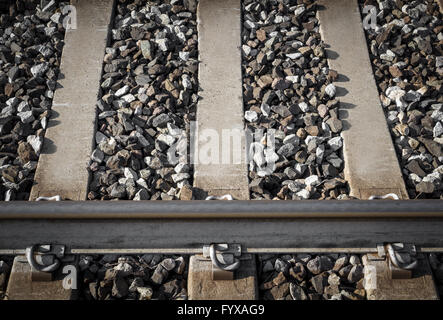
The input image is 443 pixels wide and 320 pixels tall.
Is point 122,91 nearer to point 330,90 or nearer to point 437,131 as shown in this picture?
point 330,90

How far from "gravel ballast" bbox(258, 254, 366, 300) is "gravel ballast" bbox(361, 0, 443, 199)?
985 mm

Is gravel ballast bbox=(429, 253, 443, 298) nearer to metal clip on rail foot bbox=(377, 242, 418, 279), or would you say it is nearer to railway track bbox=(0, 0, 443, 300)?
railway track bbox=(0, 0, 443, 300)

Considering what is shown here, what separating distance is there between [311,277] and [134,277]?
4.52ft

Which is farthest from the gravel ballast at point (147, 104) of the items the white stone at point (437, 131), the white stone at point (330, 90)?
the white stone at point (437, 131)

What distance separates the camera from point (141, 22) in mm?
4562

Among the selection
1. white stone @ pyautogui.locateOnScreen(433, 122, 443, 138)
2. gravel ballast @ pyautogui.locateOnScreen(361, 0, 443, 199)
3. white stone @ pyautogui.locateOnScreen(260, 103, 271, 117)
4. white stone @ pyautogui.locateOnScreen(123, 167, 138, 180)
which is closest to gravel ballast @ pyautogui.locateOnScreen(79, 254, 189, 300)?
white stone @ pyautogui.locateOnScreen(123, 167, 138, 180)

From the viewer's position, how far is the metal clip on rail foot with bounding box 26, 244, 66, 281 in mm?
2834

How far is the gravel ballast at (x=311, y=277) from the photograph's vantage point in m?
2.88

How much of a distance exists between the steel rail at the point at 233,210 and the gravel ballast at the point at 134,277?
0.34 metres

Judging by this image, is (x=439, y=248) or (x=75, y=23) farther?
(x=75, y=23)

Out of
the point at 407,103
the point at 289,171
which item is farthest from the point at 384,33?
the point at 289,171

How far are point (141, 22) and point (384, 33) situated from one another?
2.85 m
